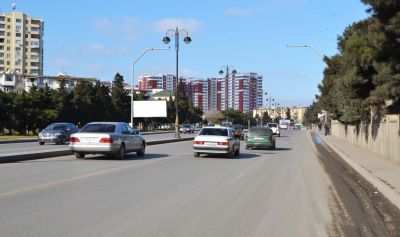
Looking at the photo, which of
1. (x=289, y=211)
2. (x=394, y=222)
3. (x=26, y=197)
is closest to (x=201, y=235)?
(x=289, y=211)

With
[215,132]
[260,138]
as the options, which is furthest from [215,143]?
[260,138]

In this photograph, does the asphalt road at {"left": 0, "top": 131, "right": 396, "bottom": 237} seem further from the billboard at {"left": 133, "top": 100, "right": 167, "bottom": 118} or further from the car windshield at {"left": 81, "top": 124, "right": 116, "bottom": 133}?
the billboard at {"left": 133, "top": 100, "right": 167, "bottom": 118}

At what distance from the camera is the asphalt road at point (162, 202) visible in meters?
8.14

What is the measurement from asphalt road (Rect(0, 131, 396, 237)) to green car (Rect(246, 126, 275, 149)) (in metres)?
16.4

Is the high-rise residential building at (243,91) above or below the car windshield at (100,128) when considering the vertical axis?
above

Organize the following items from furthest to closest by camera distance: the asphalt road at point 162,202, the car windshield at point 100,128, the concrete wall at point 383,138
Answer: the car windshield at point 100,128, the concrete wall at point 383,138, the asphalt road at point 162,202

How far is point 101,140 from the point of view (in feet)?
72.0

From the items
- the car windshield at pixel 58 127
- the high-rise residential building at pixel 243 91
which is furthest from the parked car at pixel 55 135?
the high-rise residential building at pixel 243 91

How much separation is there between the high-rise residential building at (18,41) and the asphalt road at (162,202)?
162 metres

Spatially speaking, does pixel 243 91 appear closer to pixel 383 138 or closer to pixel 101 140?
pixel 383 138

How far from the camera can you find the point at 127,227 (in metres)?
8.13

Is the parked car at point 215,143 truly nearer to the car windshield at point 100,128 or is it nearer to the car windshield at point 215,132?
the car windshield at point 215,132

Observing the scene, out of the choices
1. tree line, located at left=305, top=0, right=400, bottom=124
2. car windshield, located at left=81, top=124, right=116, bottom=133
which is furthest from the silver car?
tree line, located at left=305, top=0, right=400, bottom=124

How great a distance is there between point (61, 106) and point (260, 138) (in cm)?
4077
